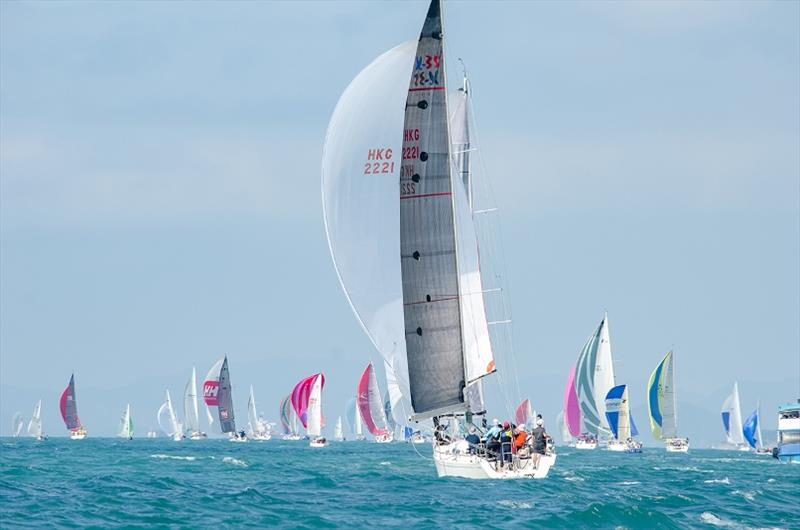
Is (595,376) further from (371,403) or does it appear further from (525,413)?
(371,403)

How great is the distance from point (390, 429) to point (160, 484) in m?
94.6

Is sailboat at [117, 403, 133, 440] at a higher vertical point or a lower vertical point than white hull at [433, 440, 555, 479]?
higher

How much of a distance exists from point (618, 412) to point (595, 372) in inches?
132

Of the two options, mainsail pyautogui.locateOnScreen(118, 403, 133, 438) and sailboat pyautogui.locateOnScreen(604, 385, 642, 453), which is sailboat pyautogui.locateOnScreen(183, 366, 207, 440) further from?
sailboat pyautogui.locateOnScreen(604, 385, 642, 453)

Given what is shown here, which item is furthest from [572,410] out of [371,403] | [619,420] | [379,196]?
[379,196]

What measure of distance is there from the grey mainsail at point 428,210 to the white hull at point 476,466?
9.83 feet

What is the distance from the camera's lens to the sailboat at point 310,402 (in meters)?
121

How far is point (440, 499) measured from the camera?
33406mm

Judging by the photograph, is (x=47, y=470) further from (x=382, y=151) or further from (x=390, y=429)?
(x=390, y=429)

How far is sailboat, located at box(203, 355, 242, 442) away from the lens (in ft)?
427

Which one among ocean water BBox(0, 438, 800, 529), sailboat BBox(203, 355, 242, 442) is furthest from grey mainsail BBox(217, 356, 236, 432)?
ocean water BBox(0, 438, 800, 529)

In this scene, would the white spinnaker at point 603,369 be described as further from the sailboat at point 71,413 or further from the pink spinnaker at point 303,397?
the sailboat at point 71,413

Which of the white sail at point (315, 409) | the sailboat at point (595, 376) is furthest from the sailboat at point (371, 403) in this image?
the sailboat at point (595, 376)

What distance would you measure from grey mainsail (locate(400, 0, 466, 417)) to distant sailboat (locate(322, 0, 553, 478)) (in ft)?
0.10
